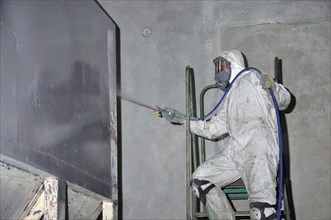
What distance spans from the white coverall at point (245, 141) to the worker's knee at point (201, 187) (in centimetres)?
3

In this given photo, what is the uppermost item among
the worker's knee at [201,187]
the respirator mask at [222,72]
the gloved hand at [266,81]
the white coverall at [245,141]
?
the respirator mask at [222,72]

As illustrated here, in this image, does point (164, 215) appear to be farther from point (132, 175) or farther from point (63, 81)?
point (63, 81)

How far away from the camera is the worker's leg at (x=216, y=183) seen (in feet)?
10.2

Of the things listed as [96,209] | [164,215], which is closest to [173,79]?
→ [164,215]

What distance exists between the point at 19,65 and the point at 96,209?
5.41ft

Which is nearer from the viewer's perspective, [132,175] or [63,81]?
[63,81]

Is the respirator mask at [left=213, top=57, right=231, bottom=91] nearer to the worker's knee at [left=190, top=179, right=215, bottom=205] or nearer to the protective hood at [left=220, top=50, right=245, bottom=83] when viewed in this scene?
the protective hood at [left=220, top=50, right=245, bottom=83]

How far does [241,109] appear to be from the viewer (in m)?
3.17

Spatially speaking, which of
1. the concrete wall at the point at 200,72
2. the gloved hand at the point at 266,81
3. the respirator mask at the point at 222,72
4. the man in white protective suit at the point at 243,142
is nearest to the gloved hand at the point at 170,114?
the man in white protective suit at the point at 243,142

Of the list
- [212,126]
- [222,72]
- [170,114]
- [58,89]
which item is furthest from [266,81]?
[58,89]

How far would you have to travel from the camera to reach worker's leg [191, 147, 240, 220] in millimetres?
3102

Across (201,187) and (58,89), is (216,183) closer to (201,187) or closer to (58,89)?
(201,187)

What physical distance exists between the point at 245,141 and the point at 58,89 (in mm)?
1240

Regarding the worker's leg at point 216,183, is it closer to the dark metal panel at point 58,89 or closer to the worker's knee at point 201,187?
the worker's knee at point 201,187
